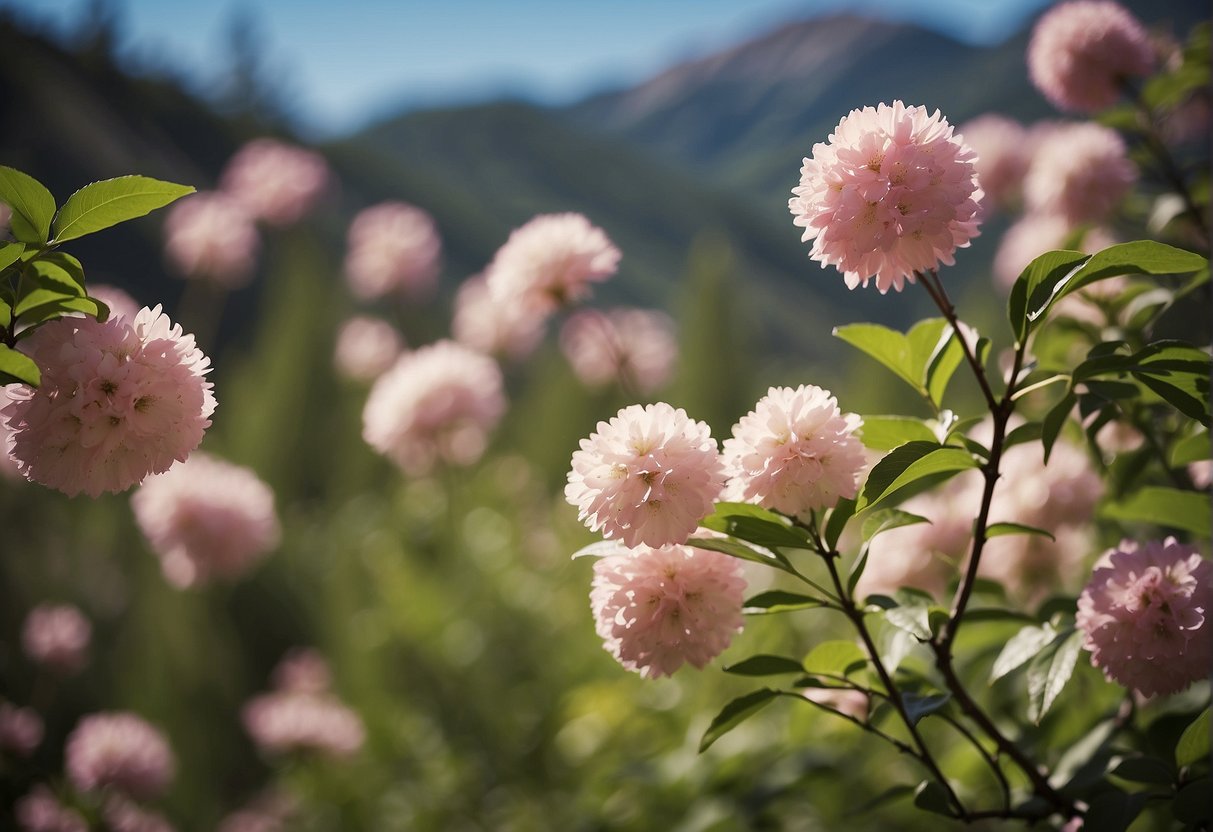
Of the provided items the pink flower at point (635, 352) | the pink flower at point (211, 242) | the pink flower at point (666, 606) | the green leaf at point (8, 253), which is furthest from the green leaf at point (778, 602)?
the pink flower at point (211, 242)

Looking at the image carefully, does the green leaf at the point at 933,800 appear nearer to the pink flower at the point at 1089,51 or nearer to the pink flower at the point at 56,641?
the pink flower at the point at 1089,51

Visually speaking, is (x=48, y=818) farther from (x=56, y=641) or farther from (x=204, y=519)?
(x=56, y=641)

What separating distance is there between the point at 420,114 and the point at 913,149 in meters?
5.03

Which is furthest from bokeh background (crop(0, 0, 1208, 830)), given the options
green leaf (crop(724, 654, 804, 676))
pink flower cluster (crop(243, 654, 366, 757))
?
green leaf (crop(724, 654, 804, 676))

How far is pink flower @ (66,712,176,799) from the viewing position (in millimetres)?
1449

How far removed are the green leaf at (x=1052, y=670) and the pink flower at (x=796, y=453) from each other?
Answer: 0.21 metres

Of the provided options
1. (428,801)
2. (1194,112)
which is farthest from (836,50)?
(428,801)

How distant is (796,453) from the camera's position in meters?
0.50

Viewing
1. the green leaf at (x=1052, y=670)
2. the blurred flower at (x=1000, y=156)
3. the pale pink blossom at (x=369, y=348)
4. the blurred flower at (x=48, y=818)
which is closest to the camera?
the green leaf at (x=1052, y=670)

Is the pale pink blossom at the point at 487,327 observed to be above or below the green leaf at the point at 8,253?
above

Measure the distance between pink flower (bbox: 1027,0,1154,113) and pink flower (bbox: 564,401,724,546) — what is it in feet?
2.60

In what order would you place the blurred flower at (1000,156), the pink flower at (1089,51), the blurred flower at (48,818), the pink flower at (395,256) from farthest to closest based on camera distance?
the pink flower at (395,256) → the blurred flower at (1000,156) → the blurred flower at (48,818) → the pink flower at (1089,51)

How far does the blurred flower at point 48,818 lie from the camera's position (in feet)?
3.73

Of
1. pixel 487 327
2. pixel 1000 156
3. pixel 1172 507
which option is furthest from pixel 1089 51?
pixel 487 327
